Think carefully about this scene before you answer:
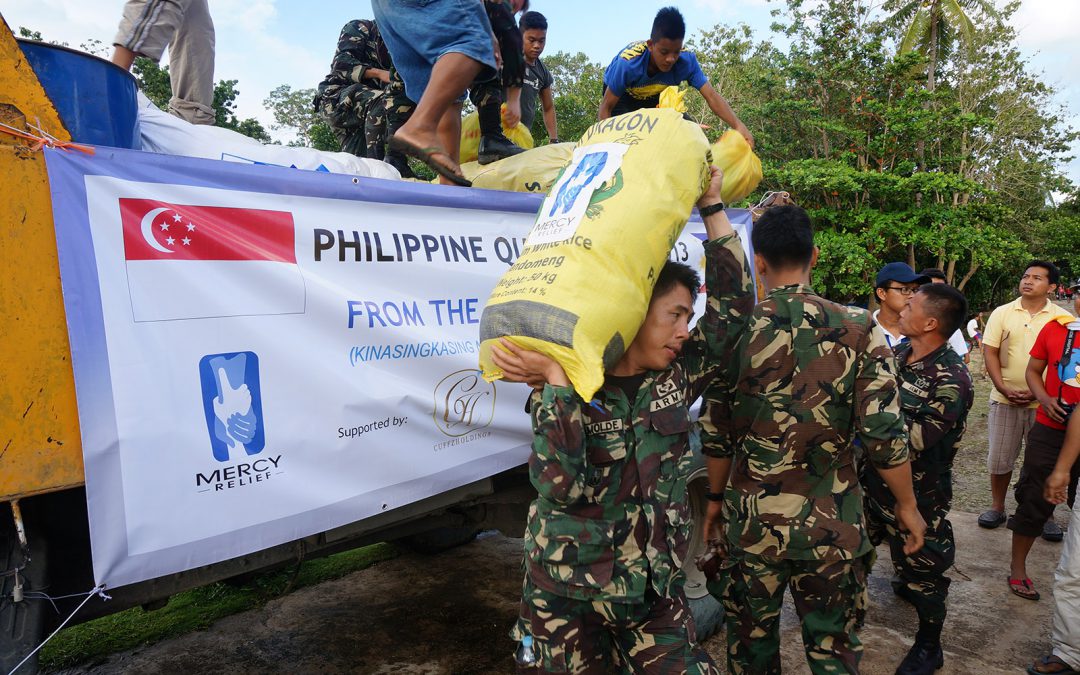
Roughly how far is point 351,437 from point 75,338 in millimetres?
756

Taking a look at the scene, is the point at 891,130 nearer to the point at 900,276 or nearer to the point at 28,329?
the point at 900,276

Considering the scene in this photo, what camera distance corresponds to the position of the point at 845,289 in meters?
12.4

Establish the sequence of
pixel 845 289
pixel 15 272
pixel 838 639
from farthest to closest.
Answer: pixel 845 289 < pixel 838 639 < pixel 15 272

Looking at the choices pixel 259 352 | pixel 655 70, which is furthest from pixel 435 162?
pixel 655 70

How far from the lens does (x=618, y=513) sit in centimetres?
178

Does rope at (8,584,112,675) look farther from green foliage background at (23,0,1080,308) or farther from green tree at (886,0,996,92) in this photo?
green tree at (886,0,996,92)

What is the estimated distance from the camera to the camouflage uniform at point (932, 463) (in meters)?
2.78

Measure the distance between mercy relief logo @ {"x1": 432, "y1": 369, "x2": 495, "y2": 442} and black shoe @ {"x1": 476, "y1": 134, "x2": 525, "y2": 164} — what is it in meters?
1.51

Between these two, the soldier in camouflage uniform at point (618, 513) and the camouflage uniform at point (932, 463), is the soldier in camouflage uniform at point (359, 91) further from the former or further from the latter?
the camouflage uniform at point (932, 463)

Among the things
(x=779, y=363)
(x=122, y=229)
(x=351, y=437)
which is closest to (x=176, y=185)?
(x=122, y=229)

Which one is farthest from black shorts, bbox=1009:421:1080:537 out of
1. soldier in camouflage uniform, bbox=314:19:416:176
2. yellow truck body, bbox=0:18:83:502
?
yellow truck body, bbox=0:18:83:502

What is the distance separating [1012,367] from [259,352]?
5.00 m

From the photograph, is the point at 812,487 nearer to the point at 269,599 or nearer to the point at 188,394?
the point at 188,394

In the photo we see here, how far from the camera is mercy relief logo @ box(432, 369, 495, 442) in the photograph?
2246mm
